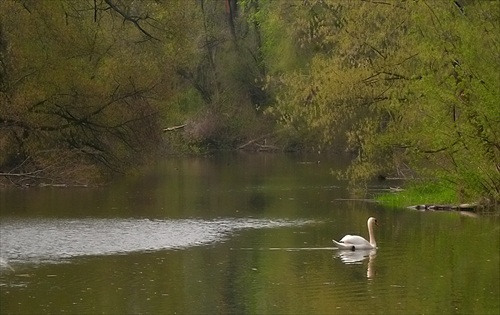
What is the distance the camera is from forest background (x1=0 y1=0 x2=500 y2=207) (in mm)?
28484

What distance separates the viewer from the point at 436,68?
106ft

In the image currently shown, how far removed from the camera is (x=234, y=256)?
26078mm

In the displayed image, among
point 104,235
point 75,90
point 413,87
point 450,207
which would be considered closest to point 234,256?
point 104,235

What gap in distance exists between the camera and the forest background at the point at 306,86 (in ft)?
93.5

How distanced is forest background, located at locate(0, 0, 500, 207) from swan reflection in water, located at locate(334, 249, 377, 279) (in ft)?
13.9

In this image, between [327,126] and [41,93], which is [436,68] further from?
[41,93]

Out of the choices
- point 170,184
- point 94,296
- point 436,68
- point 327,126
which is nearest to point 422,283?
point 94,296

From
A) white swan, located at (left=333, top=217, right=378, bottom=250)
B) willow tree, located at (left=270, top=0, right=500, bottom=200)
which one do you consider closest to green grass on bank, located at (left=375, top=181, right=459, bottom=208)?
willow tree, located at (left=270, top=0, right=500, bottom=200)

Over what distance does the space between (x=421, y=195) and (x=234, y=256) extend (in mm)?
13762

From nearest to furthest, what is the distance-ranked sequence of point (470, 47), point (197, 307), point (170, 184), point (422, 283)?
point (197, 307), point (422, 283), point (470, 47), point (170, 184)

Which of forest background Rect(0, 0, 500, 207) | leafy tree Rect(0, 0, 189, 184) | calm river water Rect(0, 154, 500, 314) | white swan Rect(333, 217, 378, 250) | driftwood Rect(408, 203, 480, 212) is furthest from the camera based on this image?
driftwood Rect(408, 203, 480, 212)

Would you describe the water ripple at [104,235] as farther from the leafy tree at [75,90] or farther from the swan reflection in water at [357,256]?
the swan reflection in water at [357,256]

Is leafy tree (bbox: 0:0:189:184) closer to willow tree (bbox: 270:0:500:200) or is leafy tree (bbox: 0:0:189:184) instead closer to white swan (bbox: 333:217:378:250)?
willow tree (bbox: 270:0:500:200)

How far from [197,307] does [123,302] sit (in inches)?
56.3
